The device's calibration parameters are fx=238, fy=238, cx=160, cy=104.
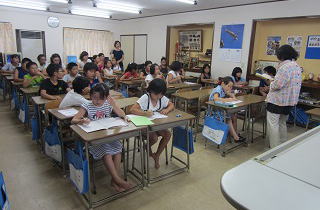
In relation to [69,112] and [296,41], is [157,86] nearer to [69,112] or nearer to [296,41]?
[69,112]

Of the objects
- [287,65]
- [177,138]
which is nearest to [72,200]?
[177,138]

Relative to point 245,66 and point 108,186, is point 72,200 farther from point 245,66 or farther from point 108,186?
point 245,66

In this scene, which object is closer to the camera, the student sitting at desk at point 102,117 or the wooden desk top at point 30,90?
the student sitting at desk at point 102,117

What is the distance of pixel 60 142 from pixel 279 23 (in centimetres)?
530

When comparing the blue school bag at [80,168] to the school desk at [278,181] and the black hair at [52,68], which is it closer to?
the school desk at [278,181]

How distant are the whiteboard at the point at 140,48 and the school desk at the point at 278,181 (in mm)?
7995

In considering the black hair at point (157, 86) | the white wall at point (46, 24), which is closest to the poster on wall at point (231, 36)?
the black hair at point (157, 86)

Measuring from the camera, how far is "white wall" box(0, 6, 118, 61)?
7.78m

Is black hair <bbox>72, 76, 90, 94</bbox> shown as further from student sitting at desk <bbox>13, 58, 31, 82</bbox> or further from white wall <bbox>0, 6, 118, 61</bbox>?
white wall <bbox>0, 6, 118, 61</bbox>

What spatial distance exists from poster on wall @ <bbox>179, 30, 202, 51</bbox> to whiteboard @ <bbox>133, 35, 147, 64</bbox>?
5.18 ft

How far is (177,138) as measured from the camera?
10.1 feet

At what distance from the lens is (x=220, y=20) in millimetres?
6312

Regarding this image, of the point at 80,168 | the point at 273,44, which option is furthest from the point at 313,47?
the point at 80,168

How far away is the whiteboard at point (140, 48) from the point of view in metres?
8.88
